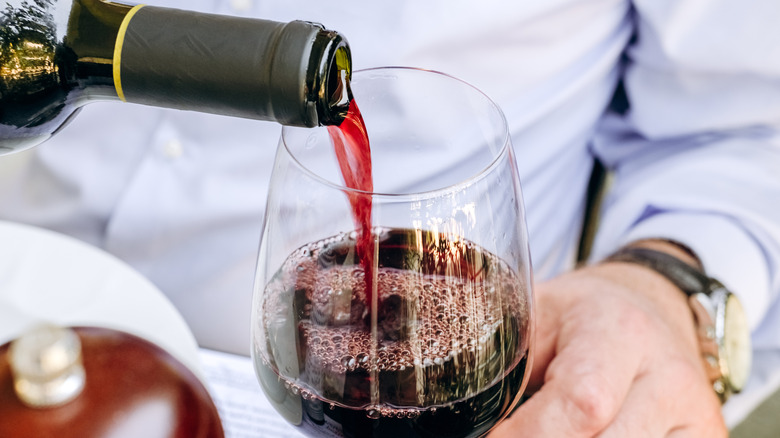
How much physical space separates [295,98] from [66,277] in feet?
1.44

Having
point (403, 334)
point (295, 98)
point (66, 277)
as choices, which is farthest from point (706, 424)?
point (66, 277)

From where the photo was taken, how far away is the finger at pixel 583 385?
1.58 feet

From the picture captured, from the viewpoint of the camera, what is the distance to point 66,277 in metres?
0.67

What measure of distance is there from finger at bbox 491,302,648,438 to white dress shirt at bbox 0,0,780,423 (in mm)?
265

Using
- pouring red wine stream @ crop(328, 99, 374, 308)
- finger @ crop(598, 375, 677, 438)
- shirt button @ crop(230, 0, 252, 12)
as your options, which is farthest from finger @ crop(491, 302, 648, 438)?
shirt button @ crop(230, 0, 252, 12)

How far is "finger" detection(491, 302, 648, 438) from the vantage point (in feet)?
1.58

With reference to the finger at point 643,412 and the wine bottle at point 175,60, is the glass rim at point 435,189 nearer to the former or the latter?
the wine bottle at point 175,60

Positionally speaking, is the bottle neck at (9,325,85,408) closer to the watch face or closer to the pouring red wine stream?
the pouring red wine stream

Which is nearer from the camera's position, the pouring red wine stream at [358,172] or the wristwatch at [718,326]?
the pouring red wine stream at [358,172]

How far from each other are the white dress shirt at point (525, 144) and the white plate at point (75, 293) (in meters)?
0.11

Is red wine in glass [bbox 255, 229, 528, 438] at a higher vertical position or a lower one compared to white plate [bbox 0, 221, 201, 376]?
higher

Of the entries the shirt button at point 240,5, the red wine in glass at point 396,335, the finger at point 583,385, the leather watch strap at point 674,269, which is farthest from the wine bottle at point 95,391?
the leather watch strap at point 674,269

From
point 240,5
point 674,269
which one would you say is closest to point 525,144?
point 674,269

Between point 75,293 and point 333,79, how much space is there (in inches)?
16.1
